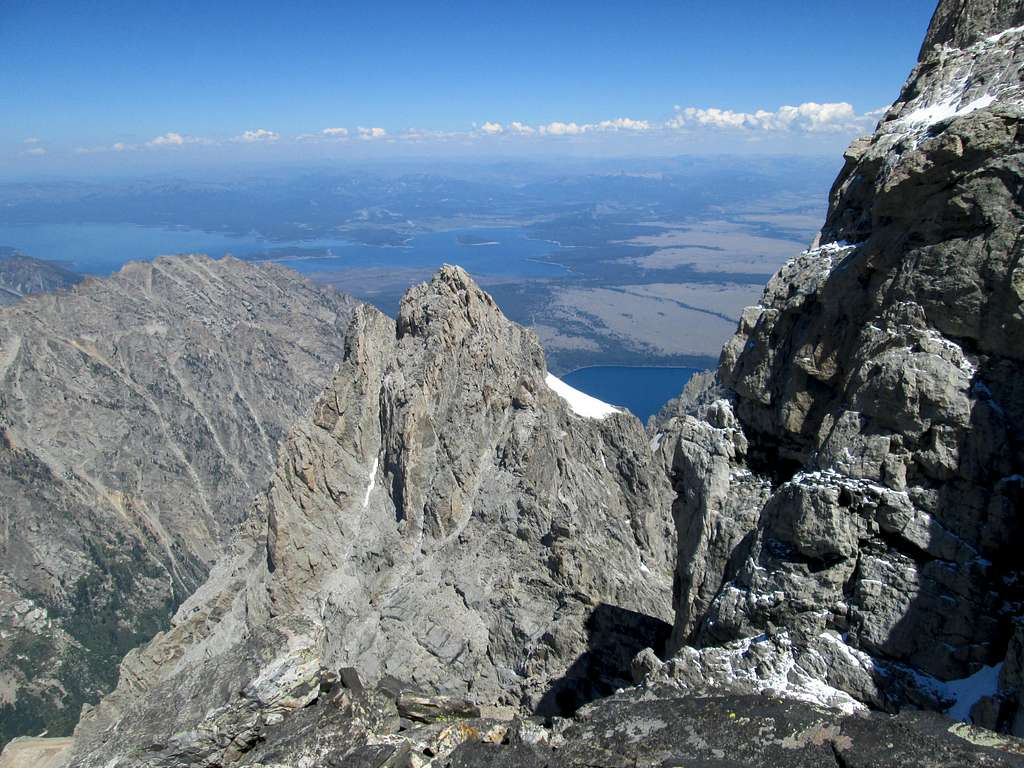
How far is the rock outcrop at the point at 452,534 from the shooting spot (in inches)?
1732

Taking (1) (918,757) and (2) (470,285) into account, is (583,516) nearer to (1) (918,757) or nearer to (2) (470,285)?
(2) (470,285)

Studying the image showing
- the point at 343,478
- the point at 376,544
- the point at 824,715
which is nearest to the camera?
the point at 824,715

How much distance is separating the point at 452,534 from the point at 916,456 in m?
44.3

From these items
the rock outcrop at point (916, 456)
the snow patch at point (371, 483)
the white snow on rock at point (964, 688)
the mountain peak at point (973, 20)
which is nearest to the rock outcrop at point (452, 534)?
the snow patch at point (371, 483)

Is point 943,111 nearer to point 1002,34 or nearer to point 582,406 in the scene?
point 1002,34

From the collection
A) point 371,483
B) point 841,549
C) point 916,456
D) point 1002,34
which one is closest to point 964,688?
point 841,549

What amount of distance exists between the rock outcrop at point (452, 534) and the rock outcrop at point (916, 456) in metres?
17.1

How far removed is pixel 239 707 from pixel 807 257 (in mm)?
23039

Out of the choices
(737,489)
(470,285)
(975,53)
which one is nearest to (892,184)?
(975,53)

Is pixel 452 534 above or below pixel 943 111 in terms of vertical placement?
below

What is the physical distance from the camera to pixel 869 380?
1744 cm

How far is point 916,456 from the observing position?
16.5 m

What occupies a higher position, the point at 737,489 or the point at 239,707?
the point at 737,489

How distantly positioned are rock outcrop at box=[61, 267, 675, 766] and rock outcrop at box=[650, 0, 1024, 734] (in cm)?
1706
